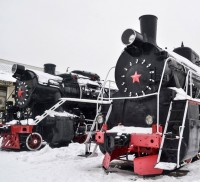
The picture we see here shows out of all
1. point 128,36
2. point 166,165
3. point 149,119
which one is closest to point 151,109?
point 149,119

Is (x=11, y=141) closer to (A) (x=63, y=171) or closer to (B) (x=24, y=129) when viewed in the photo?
(B) (x=24, y=129)

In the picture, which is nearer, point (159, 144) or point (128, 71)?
point (159, 144)

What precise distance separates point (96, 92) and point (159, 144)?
7.36 metres

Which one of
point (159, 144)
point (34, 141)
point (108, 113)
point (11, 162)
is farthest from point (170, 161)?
point (34, 141)

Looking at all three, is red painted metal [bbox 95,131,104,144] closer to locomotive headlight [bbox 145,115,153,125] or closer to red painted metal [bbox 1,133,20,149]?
locomotive headlight [bbox 145,115,153,125]

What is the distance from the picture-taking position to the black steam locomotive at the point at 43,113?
11.0 metres

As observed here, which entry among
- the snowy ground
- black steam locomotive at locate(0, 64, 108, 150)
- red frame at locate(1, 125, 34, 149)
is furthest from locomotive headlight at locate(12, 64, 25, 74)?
the snowy ground

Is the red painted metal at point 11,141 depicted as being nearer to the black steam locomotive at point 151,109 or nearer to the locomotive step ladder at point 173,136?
the black steam locomotive at point 151,109

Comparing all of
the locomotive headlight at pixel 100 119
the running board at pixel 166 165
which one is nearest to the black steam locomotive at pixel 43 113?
the locomotive headlight at pixel 100 119

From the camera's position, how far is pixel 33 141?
35.9ft

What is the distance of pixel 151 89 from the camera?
6688 mm

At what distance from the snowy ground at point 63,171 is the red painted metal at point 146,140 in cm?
69

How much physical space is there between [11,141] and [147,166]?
22.3 feet

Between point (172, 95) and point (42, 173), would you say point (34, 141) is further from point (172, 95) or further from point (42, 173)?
point (172, 95)
